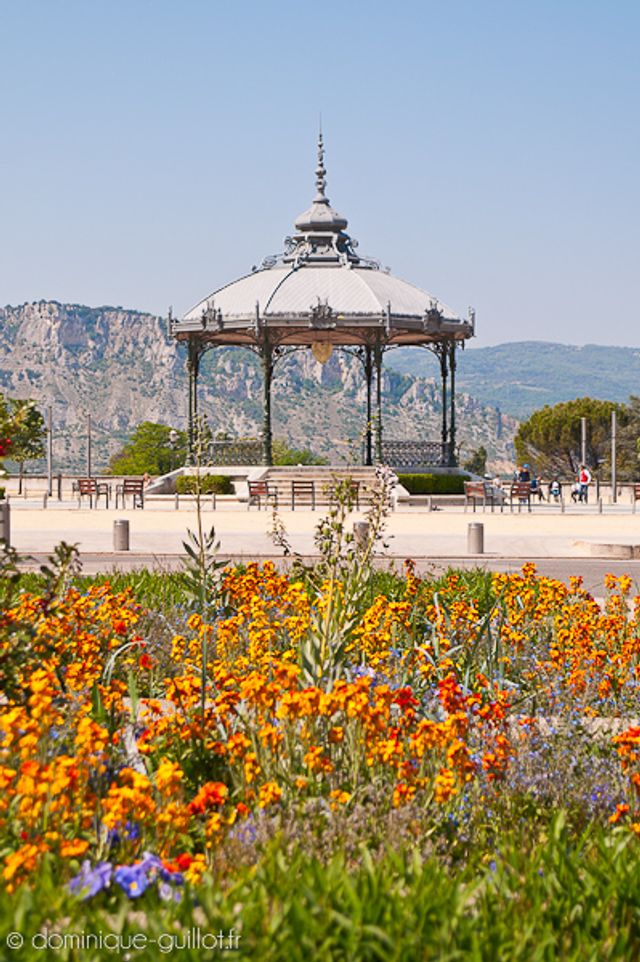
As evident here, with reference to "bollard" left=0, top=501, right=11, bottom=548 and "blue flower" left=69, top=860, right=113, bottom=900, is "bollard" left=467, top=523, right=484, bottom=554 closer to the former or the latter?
"bollard" left=0, top=501, right=11, bottom=548

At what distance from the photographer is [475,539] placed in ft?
64.7

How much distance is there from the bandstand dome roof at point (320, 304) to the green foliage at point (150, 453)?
1836cm

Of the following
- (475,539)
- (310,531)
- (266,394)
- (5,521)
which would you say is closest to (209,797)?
(5,521)

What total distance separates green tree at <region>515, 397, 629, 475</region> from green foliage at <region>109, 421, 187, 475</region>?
23.1 meters

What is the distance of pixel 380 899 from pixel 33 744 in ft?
3.90

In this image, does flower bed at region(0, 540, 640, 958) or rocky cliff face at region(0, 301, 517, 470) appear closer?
flower bed at region(0, 540, 640, 958)

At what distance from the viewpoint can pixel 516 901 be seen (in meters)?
3.46

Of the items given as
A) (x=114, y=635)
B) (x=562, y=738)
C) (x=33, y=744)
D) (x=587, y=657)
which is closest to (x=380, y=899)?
(x=33, y=744)

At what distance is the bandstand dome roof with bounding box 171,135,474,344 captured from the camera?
41438 mm

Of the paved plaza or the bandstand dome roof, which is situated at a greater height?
the bandstand dome roof

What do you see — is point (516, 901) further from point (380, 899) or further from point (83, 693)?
point (83, 693)

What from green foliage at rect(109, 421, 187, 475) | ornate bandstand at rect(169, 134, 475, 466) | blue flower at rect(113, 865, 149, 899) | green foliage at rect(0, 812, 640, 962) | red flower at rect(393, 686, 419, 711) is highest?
ornate bandstand at rect(169, 134, 475, 466)

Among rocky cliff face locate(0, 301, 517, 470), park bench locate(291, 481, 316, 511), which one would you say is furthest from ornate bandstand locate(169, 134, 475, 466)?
rocky cliff face locate(0, 301, 517, 470)

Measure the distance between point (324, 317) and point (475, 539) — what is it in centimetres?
2185
